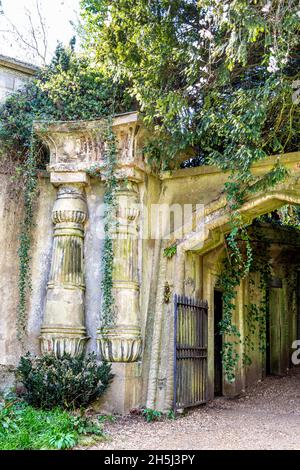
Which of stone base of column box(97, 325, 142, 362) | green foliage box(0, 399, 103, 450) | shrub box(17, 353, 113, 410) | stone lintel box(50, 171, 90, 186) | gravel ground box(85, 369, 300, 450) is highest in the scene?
stone lintel box(50, 171, 90, 186)

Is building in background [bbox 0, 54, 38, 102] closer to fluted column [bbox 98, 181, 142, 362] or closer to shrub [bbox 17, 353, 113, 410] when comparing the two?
fluted column [bbox 98, 181, 142, 362]

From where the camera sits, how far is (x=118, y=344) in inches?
283

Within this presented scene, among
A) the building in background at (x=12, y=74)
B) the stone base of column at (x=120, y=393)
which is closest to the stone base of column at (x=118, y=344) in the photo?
the stone base of column at (x=120, y=393)

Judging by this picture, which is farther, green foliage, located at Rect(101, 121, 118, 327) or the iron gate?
green foliage, located at Rect(101, 121, 118, 327)

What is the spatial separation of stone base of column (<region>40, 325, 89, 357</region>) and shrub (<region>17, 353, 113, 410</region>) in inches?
9.3

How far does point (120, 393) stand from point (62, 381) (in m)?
0.92

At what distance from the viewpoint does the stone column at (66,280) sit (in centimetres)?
725

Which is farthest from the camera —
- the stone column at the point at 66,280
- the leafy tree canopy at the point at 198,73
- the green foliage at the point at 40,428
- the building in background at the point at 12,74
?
the building in background at the point at 12,74

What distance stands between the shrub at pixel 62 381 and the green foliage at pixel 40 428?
0.18 meters

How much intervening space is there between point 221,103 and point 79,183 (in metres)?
2.43

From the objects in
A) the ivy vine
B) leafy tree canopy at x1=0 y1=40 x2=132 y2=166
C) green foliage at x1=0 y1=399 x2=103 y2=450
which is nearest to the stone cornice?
the ivy vine

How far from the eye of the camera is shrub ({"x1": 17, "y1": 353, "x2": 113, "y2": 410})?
6.48 m

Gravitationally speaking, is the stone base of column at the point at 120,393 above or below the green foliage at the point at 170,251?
below

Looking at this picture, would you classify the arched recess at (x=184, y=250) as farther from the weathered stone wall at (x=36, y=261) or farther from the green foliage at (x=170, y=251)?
the weathered stone wall at (x=36, y=261)
